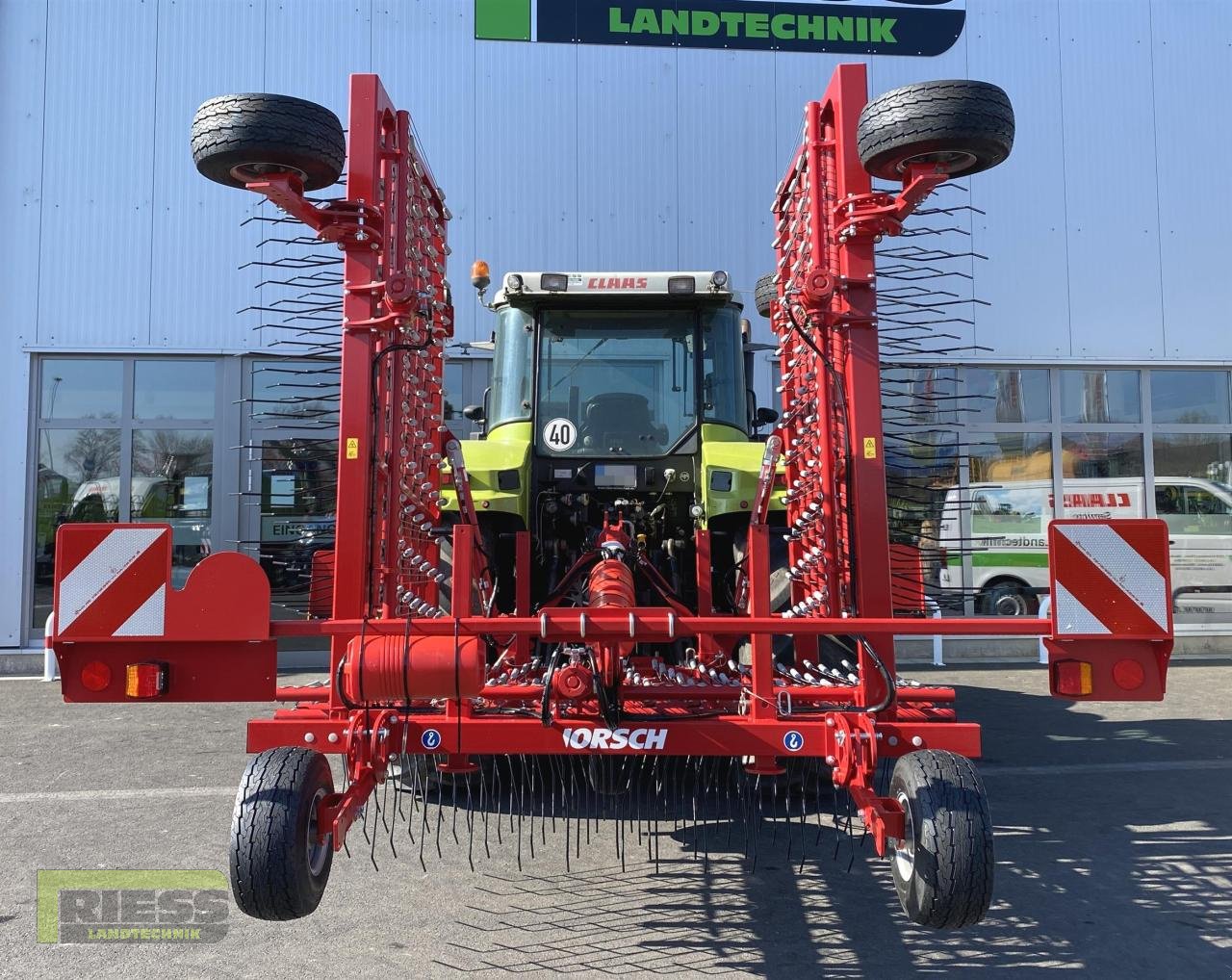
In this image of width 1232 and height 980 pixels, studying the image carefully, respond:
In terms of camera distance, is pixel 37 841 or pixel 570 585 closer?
pixel 37 841

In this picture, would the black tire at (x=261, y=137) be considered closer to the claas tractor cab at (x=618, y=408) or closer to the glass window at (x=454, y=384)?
the claas tractor cab at (x=618, y=408)

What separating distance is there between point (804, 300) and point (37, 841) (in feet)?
12.8

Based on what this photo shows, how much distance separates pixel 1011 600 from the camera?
30.6 ft

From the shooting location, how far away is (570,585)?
4.39 m

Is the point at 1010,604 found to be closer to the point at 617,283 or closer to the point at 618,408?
the point at 618,408

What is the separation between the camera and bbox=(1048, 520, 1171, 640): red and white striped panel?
244 cm

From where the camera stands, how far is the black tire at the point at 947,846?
2205mm

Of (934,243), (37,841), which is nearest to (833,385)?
(37,841)

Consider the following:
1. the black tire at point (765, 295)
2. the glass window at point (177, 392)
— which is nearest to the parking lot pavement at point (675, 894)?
the black tire at point (765, 295)

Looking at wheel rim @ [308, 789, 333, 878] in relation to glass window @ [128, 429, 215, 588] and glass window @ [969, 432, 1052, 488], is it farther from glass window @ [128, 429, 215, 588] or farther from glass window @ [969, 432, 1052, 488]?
glass window @ [969, 432, 1052, 488]

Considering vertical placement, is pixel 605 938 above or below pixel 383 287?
below

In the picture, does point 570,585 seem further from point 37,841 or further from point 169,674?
point 37,841

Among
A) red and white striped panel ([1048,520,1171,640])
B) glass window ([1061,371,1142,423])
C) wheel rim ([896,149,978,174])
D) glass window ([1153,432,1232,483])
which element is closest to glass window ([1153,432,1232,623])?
glass window ([1153,432,1232,483])

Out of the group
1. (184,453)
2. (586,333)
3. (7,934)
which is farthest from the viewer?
(184,453)
